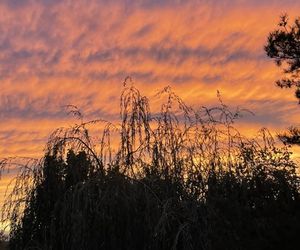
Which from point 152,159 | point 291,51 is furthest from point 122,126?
point 291,51

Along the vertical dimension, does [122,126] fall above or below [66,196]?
above

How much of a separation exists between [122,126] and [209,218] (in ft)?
9.51

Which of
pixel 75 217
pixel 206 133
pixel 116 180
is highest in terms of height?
pixel 206 133

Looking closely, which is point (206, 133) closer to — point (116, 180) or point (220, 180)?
point (220, 180)

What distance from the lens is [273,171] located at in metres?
12.3

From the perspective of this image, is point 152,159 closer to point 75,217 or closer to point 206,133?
point 206,133

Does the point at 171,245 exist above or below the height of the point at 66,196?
below

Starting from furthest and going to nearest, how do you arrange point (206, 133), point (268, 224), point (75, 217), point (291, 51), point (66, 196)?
point (291, 51) → point (206, 133) → point (66, 196) → point (75, 217) → point (268, 224)

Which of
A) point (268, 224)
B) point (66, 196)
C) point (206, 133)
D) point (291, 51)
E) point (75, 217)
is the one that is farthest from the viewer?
point (291, 51)

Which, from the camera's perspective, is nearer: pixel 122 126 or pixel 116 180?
pixel 116 180

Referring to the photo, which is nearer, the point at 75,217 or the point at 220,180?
the point at 75,217

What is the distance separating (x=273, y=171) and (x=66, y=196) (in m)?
4.60

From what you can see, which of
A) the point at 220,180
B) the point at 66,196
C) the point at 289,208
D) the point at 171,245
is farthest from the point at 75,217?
the point at 289,208

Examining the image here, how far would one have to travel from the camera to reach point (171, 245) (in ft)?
37.7
